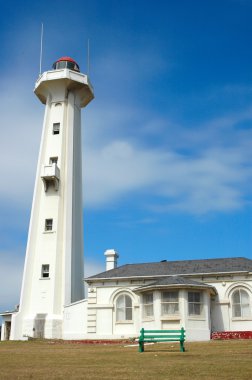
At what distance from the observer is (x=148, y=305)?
3069cm

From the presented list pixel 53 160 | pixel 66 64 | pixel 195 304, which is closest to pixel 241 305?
pixel 195 304

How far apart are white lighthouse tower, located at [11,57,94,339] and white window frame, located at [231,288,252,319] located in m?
11.8

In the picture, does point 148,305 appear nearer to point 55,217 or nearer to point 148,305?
point 148,305

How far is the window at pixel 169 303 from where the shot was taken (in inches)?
1163

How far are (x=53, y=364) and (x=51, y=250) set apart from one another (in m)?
21.0

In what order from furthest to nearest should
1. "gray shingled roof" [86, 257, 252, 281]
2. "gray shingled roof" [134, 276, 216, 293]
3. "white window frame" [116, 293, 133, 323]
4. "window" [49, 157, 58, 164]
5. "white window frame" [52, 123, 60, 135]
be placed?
1. "white window frame" [52, 123, 60, 135]
2. "window" [49, 157, 58, 164]
3. "white window frame" [116, 293, 133, 323]
4. "gray shingled roof" [86, 257, 252, 281]
5. "gray shingled roof" [134, 276, 216, 293]

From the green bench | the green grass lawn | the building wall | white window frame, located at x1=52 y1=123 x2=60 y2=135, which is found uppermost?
white window frame, located at x1=52 y1=123 x2=60 y2=135

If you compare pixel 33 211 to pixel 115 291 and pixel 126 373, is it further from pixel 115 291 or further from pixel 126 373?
pixel 126 373

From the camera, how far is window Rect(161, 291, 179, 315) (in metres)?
29.5

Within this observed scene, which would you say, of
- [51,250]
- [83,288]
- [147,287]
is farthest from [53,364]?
[83,288]

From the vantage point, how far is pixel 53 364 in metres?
15.0

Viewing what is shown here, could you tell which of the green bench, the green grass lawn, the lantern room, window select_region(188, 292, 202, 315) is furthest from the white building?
the green grass lawn

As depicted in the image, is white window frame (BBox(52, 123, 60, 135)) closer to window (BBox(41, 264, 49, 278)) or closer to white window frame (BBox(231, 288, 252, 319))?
window (BBox(41, 264, 49, 278))

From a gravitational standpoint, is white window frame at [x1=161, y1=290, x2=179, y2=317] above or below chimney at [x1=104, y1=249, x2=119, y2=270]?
below
